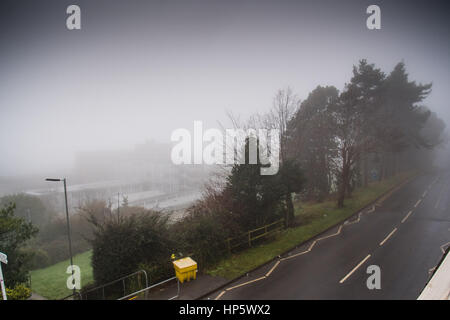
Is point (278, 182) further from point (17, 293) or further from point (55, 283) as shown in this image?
point (55, 283)

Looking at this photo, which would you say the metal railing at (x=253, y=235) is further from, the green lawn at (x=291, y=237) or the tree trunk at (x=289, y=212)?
the tree trunk at (x=289, y=212)

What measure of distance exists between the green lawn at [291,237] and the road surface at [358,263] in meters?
0.59

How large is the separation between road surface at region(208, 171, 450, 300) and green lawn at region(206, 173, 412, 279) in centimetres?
59

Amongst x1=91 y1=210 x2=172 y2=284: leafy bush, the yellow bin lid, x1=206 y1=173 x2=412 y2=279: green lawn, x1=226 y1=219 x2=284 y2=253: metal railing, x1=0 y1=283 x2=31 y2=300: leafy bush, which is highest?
x1=91 y1=210 x2=172 y2=284: leafy bush

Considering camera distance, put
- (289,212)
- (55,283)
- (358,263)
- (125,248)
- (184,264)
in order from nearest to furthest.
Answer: (125,248)
(184,264)
(358,263)
(289,212)
(55,283)

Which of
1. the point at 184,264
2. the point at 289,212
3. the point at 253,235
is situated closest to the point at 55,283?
the point at 184,264

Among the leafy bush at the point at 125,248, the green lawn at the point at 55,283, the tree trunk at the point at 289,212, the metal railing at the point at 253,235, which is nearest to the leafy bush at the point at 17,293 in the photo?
the leafy bush at the point at 125,248

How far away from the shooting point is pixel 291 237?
15.0 metres

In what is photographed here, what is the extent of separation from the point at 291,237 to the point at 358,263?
4.52m

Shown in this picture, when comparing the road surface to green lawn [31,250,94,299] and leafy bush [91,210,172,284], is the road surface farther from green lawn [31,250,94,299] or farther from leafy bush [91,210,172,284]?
green lawn [31,250,94,299]

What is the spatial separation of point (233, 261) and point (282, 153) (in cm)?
977

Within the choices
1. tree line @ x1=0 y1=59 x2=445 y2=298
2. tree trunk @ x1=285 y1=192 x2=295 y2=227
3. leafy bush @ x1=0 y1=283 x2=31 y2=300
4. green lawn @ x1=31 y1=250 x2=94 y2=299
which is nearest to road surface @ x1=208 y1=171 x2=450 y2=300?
tree line @ x1=0 y1=59 x2=445 y2=298

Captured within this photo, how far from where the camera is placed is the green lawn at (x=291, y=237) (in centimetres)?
1105

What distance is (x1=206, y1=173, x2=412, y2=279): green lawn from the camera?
36.2ft
